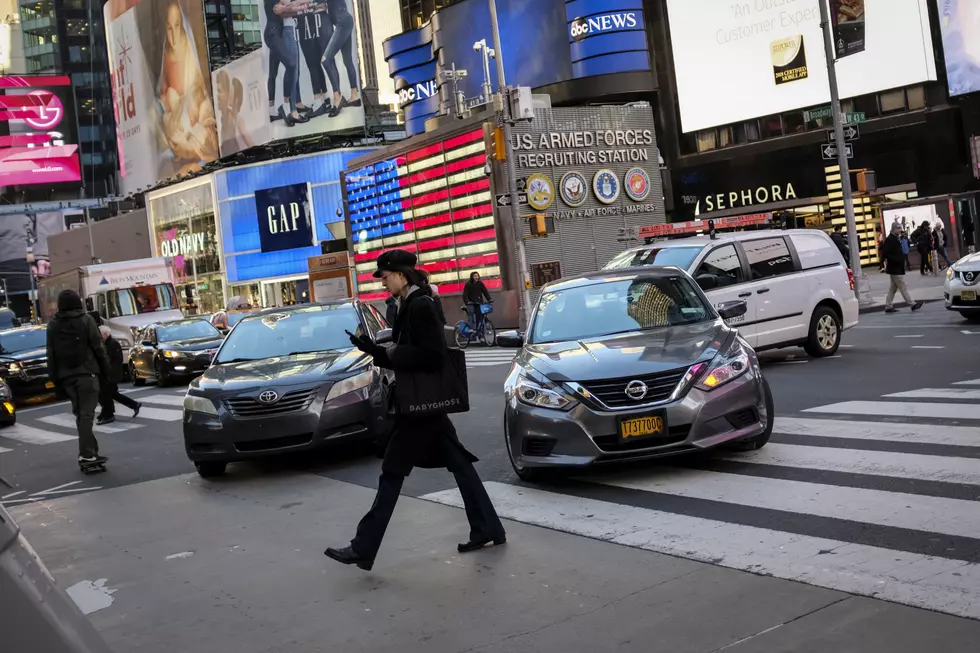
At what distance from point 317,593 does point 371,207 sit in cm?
3747

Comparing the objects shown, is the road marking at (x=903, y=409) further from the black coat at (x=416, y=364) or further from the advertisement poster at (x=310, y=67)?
the advertisement poster at (x=310, y=67)

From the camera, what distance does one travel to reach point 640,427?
303 inches

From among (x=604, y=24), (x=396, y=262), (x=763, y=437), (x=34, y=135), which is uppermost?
(x=34, y=135)

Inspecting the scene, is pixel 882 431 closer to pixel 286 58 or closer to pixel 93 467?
pixel 93 467

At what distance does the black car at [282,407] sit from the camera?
395 inches

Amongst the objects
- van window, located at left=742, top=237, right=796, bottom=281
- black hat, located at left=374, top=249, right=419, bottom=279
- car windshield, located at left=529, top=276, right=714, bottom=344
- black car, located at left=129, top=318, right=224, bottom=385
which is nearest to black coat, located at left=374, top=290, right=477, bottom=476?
black hat, located at left=374, top=249, right=419, bottom=279

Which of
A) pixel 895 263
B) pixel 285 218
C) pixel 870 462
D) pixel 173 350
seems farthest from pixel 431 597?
pixel 285 218

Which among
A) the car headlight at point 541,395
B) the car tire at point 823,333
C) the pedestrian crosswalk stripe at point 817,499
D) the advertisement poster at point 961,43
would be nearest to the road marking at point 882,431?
the pedestrian crosswalk stripe at point 817,499

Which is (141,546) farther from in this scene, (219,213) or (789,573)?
(219,213)

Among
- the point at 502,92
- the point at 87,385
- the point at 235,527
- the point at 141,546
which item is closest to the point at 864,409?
the point at 235,527

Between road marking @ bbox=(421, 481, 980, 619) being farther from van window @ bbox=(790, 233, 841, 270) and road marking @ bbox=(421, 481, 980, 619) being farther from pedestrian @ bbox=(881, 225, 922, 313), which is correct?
pedestrian @ bbox=(881, 225, 922, 313)

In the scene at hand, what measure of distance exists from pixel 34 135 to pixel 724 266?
114 m

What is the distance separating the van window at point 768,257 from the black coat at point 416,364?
9.44 meters

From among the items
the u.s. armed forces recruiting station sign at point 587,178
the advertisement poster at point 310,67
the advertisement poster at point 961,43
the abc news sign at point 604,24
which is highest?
the advertisement poster at point 310,67
